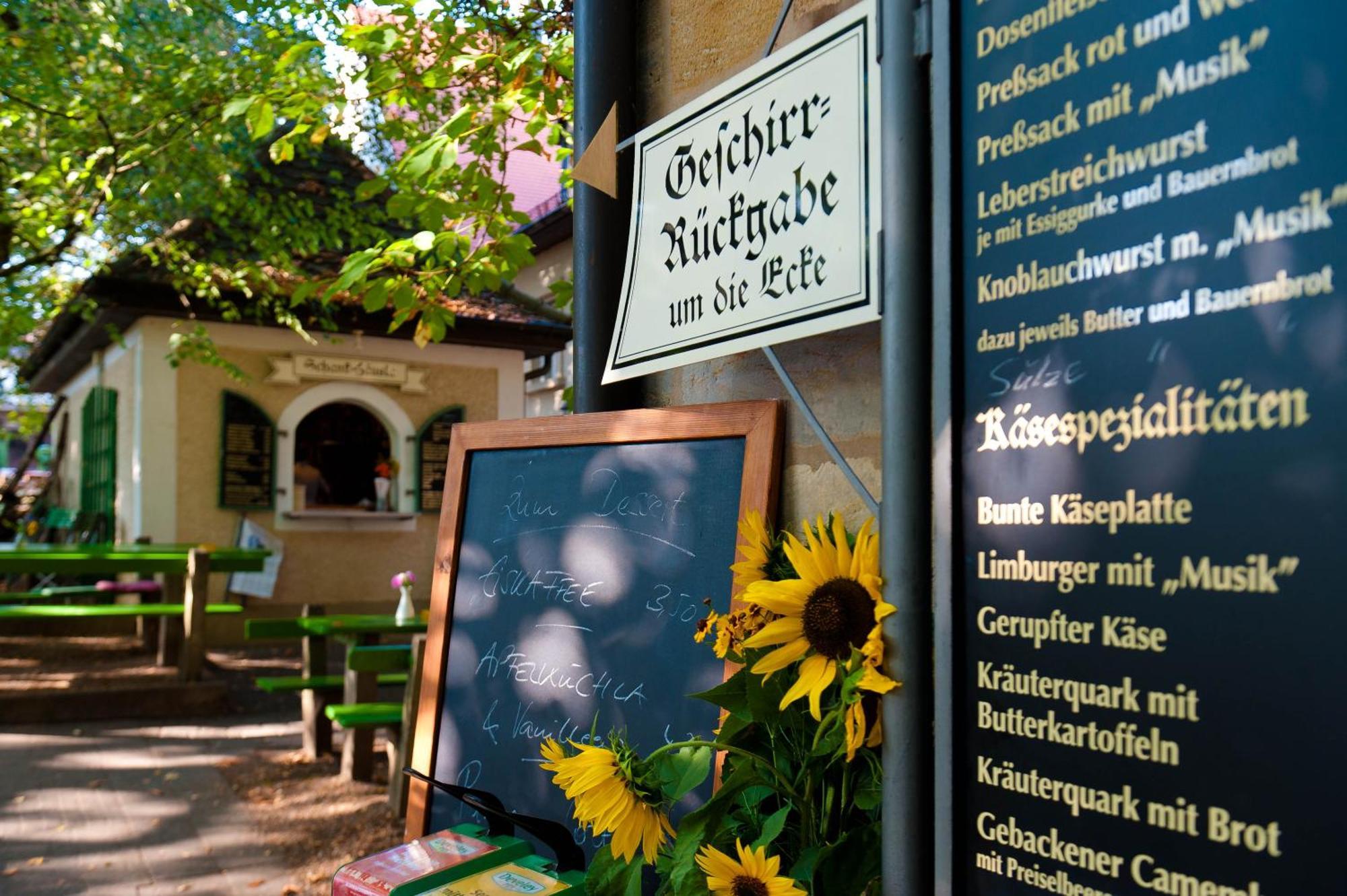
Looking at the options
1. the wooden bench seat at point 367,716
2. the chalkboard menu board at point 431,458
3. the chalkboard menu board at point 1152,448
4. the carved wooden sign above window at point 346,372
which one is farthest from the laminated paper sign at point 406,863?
Answer: the chalkboard menu board at point 431,458

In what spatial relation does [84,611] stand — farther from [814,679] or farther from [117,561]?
[814,679]

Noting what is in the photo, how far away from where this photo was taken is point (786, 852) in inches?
51.2

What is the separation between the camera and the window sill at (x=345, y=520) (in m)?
10.9

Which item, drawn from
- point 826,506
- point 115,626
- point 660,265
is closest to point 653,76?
point 660,265

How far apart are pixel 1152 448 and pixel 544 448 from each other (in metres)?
1.32

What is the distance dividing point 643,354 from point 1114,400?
→ 38.0 inches

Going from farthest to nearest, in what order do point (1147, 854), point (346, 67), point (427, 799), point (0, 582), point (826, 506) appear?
point (0, 582), point (346, 67), point (427, 799), point (826, 506), point (1147, 854)

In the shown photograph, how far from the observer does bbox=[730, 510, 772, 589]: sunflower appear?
1.39 meters

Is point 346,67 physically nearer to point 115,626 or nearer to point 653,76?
point 653,76

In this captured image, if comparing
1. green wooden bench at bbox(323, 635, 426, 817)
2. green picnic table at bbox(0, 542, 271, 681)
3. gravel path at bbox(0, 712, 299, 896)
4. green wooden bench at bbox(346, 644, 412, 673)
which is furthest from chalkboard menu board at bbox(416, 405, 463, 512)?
green wooden bench at bbox(346, 644, 412, 673)

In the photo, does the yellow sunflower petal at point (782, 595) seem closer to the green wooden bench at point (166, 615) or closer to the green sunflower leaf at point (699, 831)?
the green sunflower leaf at point (699, 831)

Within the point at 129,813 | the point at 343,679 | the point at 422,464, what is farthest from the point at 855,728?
the point at 422,464

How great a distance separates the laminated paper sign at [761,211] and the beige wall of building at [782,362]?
0.50ft

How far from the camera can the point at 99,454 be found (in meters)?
12.4
